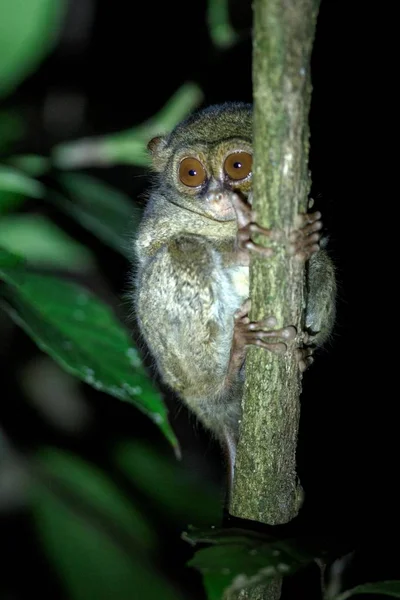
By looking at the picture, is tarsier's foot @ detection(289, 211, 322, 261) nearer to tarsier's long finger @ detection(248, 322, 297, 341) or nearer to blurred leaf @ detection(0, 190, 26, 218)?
tarsier's long finger @ detection(248, 322, 297, 341)

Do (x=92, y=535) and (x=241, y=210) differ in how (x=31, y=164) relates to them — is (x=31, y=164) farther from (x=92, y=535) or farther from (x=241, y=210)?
(x=92, y=535)

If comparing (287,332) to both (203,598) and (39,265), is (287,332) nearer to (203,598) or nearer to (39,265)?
(39,265)

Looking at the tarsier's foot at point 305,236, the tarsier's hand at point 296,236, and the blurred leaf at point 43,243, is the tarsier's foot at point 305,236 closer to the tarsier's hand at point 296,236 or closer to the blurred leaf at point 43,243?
the tarsier's hand at point 296,236

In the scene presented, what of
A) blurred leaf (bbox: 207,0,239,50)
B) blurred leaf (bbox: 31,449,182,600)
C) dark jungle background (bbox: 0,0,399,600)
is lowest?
blurred leaf (bbox: 31,449,182,600)

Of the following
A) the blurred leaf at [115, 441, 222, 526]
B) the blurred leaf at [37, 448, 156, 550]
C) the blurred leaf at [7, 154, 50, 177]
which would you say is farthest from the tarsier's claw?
the blurred leaf at [115, 441, 222, 526]

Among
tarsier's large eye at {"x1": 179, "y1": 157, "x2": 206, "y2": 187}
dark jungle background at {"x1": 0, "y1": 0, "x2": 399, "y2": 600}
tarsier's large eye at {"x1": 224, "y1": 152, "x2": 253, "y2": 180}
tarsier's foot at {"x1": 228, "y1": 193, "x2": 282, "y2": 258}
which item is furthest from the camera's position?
dark jungle background at {"x1": 0, "y1": 0, "x2": 399, "y2": 600}

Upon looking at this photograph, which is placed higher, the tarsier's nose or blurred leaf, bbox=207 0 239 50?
blurred leaf, bbox=207 0 239 50

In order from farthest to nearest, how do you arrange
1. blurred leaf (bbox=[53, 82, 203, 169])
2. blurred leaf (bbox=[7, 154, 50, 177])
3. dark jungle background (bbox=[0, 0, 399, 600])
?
blurred leaf (bbox=[53, 82, 203, 169])
dark jungle background (bbox=[0, 0, 399, 600])
blurred leaf (bbox=[7, 154, 50, 177])

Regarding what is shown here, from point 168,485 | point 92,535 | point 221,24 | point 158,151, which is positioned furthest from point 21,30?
point 168,485
